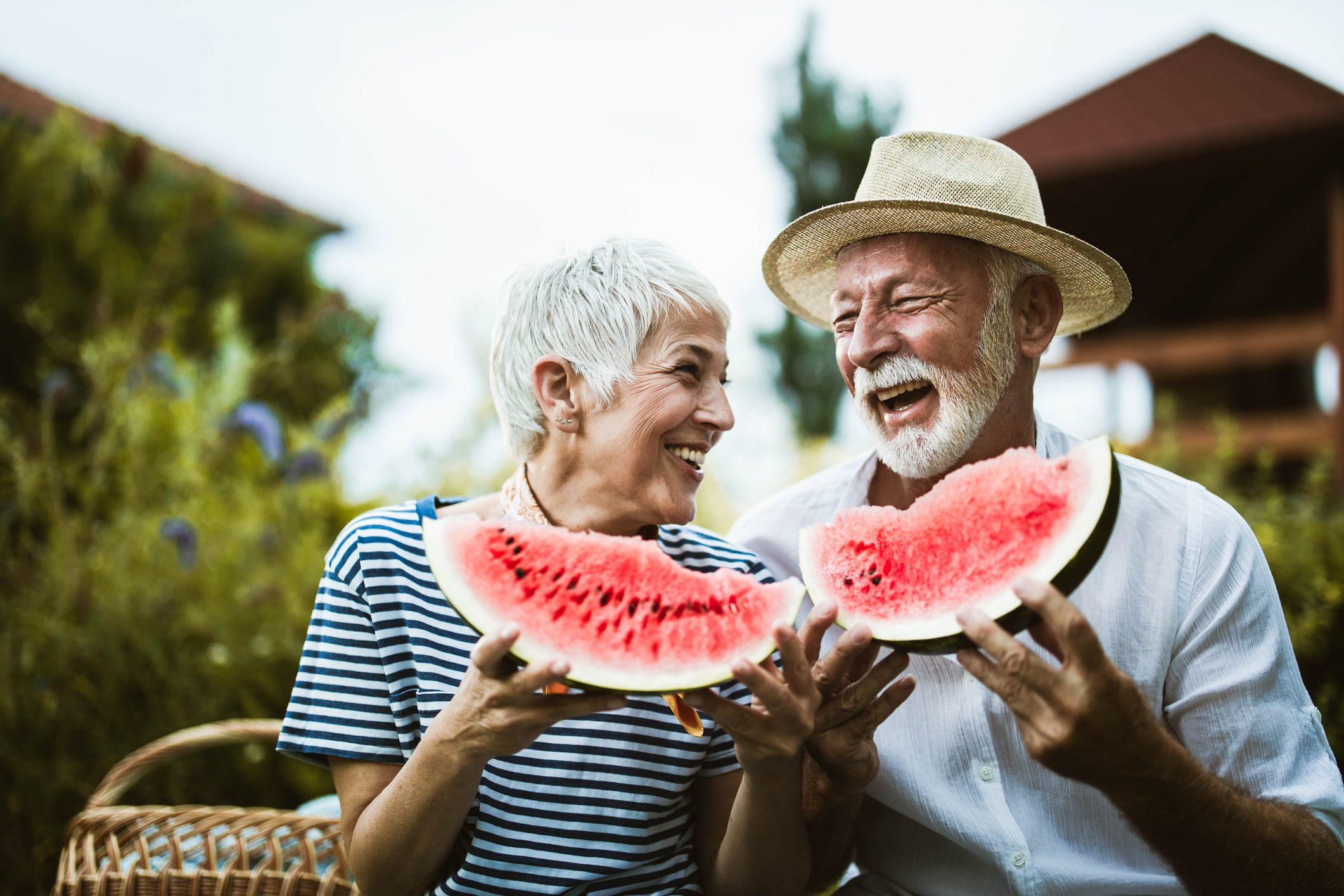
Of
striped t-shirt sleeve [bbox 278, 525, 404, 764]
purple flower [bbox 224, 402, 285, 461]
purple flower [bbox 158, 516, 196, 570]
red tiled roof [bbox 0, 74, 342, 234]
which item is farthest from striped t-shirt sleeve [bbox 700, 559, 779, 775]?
red tiled roof [bbox 0, 74, 342, 234]

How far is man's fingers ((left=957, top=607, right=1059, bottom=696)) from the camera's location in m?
1.64

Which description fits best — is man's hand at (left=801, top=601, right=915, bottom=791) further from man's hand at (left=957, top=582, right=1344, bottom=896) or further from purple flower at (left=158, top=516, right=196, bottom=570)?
purple flower at (left=158, top=516, right=196, bottom=570)

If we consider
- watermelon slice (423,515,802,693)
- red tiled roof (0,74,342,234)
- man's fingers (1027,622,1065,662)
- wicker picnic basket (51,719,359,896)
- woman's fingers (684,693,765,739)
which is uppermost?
red tiled roof (0,74,342,234)

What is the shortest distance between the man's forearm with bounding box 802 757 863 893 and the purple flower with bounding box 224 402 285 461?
3541 millimetres

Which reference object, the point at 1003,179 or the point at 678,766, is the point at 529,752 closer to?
the point at 678,766

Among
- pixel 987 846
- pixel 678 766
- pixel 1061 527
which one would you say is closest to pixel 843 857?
pixel 987 846

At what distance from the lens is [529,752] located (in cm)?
227

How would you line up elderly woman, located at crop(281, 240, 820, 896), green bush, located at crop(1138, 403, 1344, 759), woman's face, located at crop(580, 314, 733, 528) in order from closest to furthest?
elderly woman, located at crop(281, 240, 820, 896) → woman's face, located at crop(580, 314, 733, 528) → green bush, located at crop(1138, 403, 1344, 759)

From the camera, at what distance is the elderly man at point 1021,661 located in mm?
1855

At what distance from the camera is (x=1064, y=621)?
159 centimetres

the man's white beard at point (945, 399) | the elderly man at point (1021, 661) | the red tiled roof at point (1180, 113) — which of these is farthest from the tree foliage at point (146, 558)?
the red tiled roof at point (1180, 113)

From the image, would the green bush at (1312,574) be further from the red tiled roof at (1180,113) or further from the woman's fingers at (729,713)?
the red tiled roof at (1180,113)

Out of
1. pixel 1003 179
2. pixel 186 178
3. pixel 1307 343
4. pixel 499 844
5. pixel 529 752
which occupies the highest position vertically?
pixel 186 178

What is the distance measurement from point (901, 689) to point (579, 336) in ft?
3.93
